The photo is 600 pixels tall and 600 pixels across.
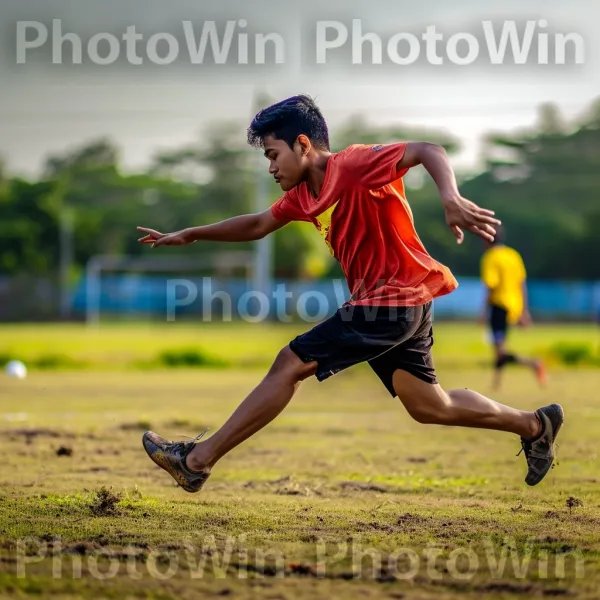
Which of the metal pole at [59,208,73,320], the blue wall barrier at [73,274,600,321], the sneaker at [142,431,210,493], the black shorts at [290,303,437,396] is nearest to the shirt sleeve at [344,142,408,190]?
the black shorts at [290,303,437,396]

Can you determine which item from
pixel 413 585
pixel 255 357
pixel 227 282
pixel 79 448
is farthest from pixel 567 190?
pixel 413 585

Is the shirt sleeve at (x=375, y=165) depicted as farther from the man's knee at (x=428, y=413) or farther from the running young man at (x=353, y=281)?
the man's knee at (x=428, y=413)

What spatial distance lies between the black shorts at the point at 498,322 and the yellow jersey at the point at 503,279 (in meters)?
0.06

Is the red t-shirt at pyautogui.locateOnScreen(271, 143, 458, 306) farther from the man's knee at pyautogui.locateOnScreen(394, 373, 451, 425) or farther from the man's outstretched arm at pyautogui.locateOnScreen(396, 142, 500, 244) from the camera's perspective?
the man's knee at pyautogui.locateOnScreen(394, 373, 451, 425)

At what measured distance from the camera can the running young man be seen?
211 inches

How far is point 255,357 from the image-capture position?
22672 millimetres

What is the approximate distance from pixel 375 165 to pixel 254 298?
136 ft

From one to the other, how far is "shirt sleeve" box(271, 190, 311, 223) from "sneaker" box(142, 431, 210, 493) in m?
1.25

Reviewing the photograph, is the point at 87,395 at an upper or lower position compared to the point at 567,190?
lower

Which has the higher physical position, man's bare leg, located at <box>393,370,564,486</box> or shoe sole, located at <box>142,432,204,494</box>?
man's bare leg, located at <box>393,370,564,486</box>

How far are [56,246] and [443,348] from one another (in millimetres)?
31269

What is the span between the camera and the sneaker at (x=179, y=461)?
18.0 feet

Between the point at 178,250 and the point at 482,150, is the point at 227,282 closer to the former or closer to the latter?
the point at 178,250

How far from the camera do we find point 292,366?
5363 mm
